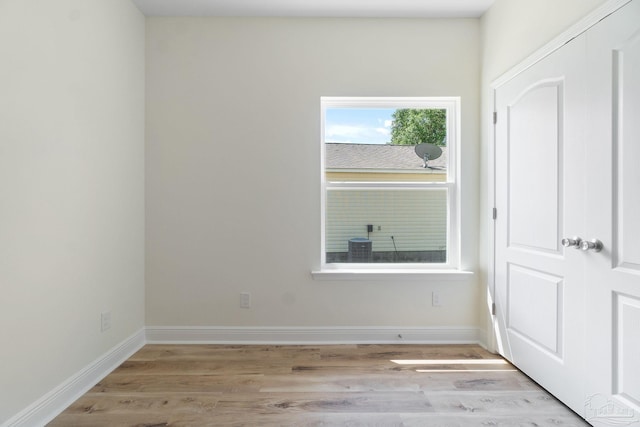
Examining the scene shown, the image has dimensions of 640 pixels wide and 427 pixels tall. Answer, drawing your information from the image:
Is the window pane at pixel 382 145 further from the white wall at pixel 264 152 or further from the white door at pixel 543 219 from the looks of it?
the white door at pixel 543 219

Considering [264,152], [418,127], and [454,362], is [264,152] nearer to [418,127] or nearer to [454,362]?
[418,127]

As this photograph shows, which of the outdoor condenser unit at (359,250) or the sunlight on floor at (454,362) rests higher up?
the outdoor condenser unit at (359,250)

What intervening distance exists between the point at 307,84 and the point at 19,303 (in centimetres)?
233

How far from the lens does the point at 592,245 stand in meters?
1.72

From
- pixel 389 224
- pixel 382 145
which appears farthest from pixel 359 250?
pixel 382 145

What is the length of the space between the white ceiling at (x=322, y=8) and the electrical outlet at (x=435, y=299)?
2273mm

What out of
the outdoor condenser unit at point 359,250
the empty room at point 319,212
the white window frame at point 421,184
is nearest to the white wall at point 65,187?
the empty room at point 319,212

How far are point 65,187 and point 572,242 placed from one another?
2771mm

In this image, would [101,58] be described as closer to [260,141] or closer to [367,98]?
[260,141]

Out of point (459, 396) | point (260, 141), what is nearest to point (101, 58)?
point (260, 141)

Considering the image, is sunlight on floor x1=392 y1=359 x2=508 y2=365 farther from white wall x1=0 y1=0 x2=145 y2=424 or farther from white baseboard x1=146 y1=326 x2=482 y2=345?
white wall x1=0 y1=0 x2=145 y2=424

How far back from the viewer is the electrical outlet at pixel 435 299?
9.52 feet

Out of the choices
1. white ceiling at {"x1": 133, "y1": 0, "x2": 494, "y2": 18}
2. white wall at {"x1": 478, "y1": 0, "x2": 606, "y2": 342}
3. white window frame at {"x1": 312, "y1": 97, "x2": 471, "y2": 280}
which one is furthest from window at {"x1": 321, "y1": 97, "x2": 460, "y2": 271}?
white ceiling at {"x1": 133, "y1": 0, "x2": 494, "y2": 18}

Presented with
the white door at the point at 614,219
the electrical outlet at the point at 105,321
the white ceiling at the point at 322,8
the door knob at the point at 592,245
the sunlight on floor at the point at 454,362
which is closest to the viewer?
the white door at the point at 614,219
